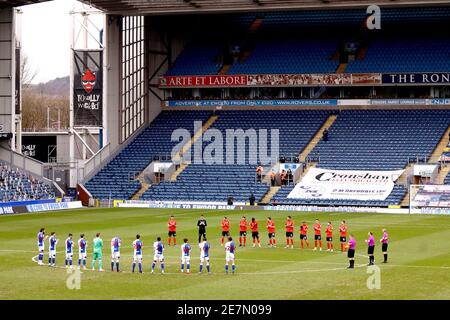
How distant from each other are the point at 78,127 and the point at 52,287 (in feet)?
161

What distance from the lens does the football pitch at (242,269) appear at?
3117 centimetres

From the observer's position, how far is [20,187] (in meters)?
72.2

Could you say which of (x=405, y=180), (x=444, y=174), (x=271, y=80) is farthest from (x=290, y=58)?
(x=444, y=174)

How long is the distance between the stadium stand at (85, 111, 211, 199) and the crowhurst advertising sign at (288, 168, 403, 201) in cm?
1321

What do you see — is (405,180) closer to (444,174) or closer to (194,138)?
(444,174)

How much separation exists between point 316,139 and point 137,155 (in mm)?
14623

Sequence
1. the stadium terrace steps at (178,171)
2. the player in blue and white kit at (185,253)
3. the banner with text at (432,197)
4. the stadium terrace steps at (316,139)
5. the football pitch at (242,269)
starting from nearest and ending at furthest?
the football pitch at (242,269), the player in blue and white kit at (185,253), the banner with text at (432,197), the stadium terrace steps at (316,139), the stadium terrace steps at (178,171)

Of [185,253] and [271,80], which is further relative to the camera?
[271,80]

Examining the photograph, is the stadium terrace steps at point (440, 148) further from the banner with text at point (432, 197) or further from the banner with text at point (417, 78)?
the banner with text at point (432, 197)

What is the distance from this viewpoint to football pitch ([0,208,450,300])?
102 feet

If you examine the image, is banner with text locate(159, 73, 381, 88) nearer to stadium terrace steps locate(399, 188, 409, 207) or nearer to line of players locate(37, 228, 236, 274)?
stadium terrace steps locate(399, 188, 409, 207)

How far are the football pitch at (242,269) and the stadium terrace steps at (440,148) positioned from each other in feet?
48.7

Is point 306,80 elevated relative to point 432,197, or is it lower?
elevated

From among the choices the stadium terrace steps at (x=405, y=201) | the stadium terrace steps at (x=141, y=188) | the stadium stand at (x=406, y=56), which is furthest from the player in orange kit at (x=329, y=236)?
the stadium stand at (x=406, y=56)
